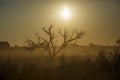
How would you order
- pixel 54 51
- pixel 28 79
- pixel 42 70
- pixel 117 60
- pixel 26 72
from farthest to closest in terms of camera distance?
pixel 54 51
pixel 117 60
pixel 42 70
pixel 26 72
pixel 28 79

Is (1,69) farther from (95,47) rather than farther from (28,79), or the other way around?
(95,47)

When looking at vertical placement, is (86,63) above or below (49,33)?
below

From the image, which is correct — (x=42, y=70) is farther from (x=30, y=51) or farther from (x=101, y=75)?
(x=30, y=51)

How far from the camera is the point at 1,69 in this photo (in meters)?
11.9

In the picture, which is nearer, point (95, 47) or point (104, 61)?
point (104, 61)

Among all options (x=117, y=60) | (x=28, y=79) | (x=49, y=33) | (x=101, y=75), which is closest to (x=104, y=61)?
(x=117, y=60)

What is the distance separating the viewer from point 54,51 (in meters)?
19.6

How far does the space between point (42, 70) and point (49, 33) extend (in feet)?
23.2

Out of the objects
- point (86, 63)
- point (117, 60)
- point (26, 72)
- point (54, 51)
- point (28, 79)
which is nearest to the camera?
point (28, 79)

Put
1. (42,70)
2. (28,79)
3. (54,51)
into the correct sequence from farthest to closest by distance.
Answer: (54,51)
(42,70)
(28,79)

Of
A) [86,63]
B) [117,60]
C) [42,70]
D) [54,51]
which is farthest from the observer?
[54,51]

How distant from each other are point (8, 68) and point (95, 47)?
937 cm

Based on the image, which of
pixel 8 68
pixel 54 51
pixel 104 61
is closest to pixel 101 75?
pixel 104 61

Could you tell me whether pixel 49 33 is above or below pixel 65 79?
above
